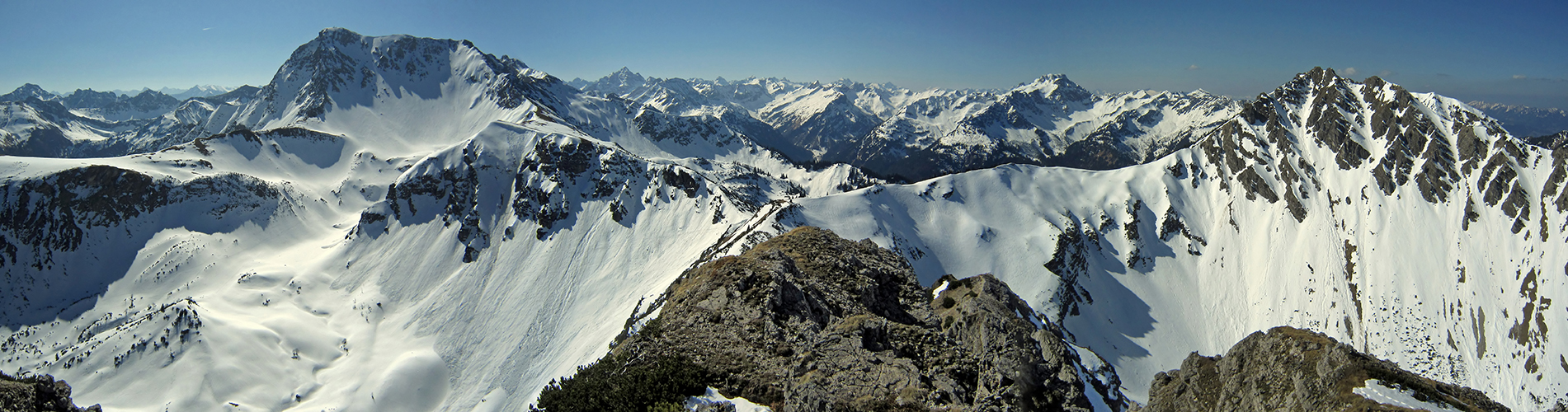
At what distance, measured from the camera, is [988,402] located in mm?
17000

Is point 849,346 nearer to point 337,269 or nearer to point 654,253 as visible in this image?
point 654,253

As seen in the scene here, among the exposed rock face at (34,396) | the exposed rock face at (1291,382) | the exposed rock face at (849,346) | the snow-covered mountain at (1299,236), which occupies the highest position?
the exposed rock face at (34,396)

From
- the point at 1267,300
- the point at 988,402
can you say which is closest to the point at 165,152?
the point at 988,402

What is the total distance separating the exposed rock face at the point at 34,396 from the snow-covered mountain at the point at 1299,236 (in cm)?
10330

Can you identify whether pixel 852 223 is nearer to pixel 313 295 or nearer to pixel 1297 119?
pixel 313 295

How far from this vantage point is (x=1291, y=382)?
2309 centimetres

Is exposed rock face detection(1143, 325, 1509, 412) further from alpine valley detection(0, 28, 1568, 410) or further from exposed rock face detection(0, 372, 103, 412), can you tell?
alpine valley detection(0, 28, 1568, 410)

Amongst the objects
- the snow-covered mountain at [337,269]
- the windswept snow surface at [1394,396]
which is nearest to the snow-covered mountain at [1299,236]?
the snow-covered mountain at [337,269]

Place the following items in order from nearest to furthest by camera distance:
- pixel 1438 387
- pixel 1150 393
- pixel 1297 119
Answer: pixel 1438 387 → pixel 1150 393 → pixel 1297 119

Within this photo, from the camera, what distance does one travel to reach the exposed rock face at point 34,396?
17.8 meters

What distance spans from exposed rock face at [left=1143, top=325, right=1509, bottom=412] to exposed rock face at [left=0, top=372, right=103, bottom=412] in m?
40.1

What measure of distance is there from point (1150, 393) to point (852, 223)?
109820 millimetres

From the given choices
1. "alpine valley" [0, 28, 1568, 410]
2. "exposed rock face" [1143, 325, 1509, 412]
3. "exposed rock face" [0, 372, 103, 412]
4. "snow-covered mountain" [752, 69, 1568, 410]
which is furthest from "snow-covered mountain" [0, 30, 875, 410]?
"exposed rock face" [1143, 325, 1509, 412]

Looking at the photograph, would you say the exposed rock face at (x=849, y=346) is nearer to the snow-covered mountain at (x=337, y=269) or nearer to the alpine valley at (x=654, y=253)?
the alpine valley at (x=654, y=253)
